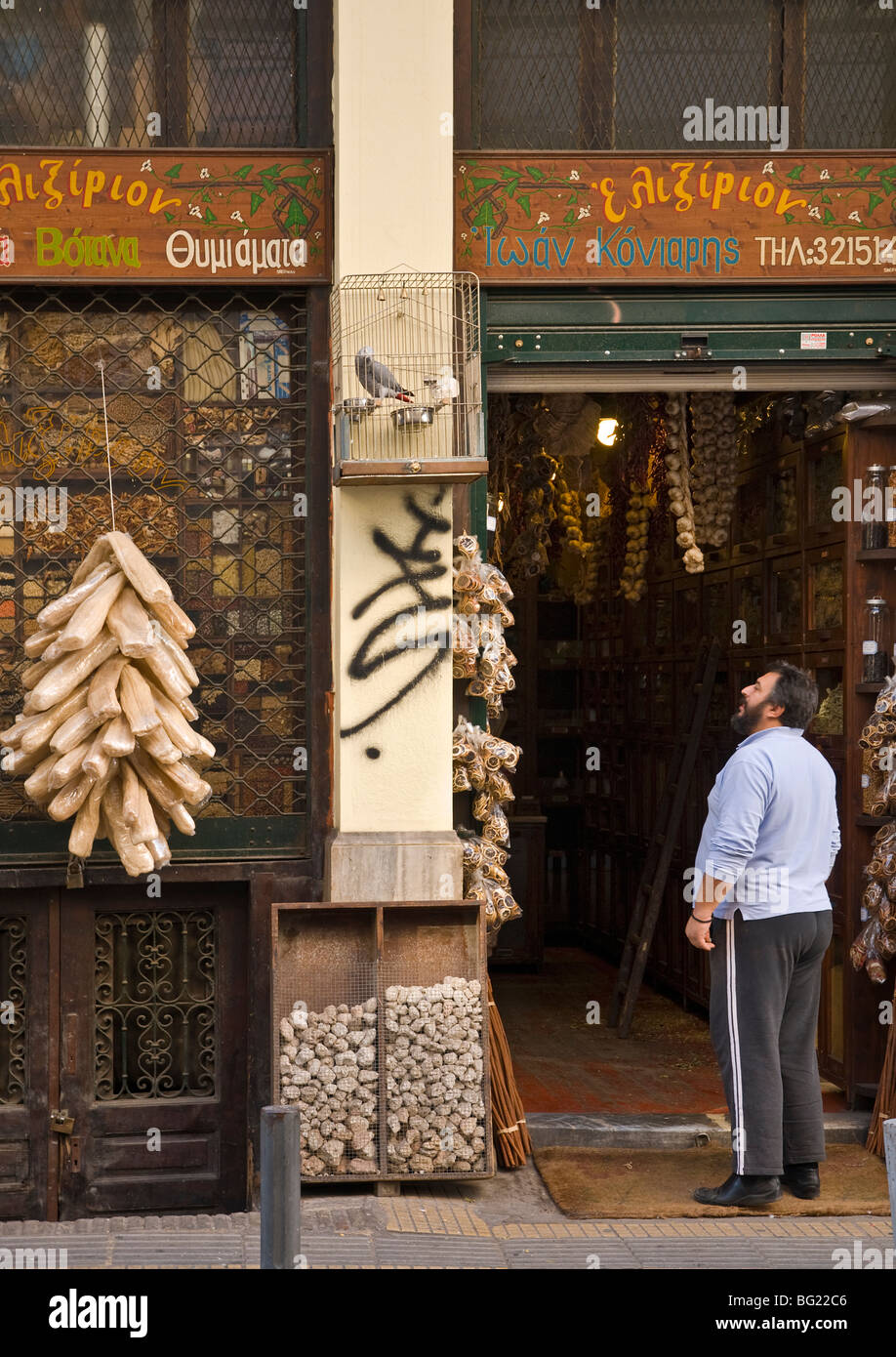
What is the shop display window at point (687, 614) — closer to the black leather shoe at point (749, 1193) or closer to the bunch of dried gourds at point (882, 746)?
the bunch of dried gourds at point (882, 746)

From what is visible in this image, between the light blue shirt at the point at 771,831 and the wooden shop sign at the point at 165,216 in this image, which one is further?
the wooden shop sign at the point at 165,216

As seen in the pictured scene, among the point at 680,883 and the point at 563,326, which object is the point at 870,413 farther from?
the point at 680,883

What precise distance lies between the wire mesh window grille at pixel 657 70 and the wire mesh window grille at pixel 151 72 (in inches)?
34.4

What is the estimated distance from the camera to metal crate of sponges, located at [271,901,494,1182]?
18.4 feet

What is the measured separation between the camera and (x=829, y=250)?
248 inches

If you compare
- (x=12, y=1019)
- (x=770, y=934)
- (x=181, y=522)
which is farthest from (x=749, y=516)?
(x=12, y=1019)

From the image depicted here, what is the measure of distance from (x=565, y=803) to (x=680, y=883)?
2.18 metres

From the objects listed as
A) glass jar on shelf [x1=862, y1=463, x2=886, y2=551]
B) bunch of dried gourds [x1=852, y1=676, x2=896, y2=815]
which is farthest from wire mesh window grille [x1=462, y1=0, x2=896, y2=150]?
bunch of dried gourds [x1=852, y1=676, x2=896, y2=815]

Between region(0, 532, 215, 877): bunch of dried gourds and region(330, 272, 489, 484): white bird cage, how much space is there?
3.41ft

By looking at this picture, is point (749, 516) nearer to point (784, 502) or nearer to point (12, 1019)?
point (784, 502)

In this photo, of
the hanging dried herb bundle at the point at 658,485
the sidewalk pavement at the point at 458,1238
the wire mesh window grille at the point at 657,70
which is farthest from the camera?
the hanging dried herb bundle at the point at 658,485

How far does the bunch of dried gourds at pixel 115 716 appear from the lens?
531 cm

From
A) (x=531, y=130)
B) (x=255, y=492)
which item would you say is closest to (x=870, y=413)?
(x=531, y=130)

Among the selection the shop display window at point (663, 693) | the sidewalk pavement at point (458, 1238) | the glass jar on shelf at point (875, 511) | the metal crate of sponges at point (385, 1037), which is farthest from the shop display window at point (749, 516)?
the sidewalk pavement at point (458, 1238)
